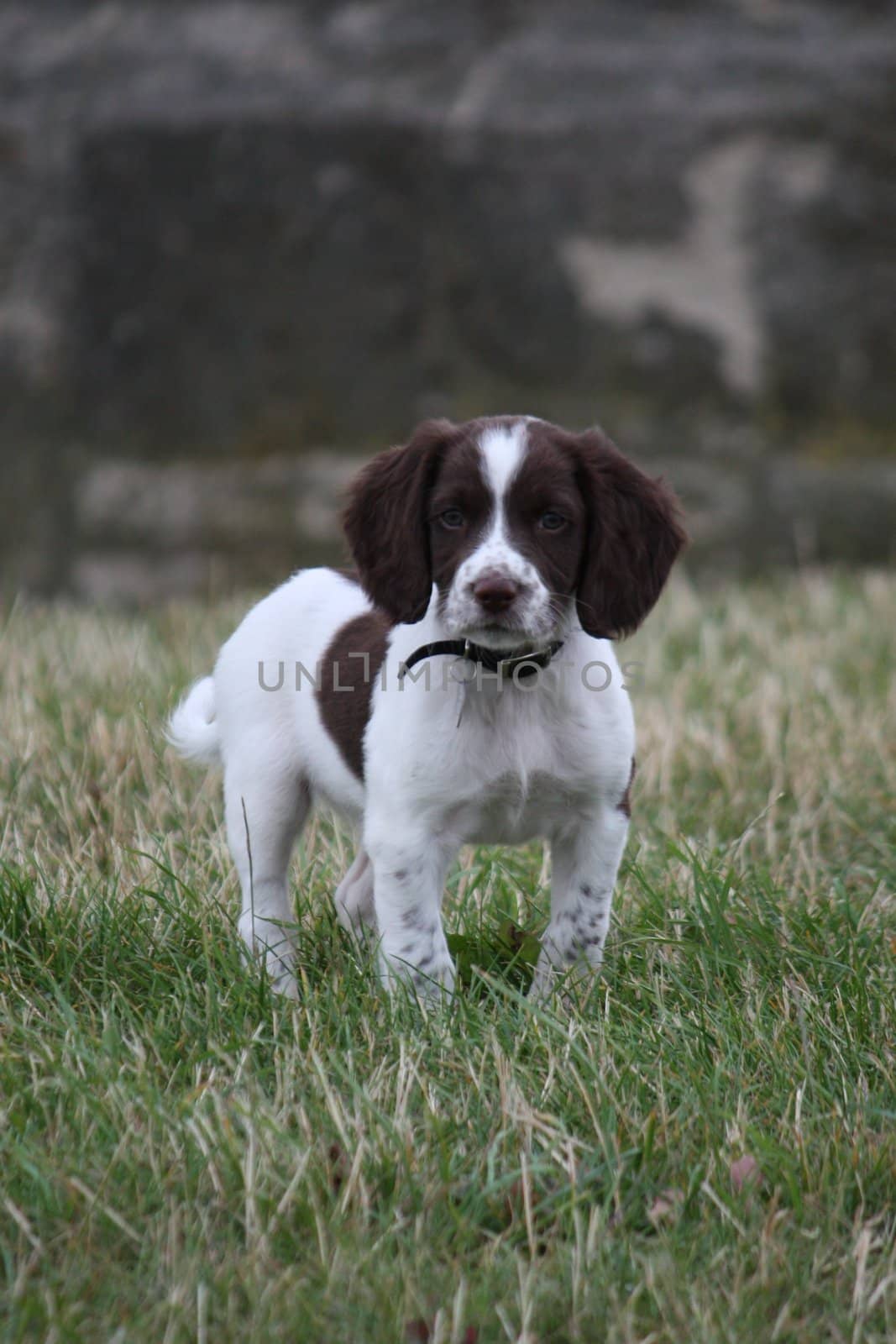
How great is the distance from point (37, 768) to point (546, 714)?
1.62 m

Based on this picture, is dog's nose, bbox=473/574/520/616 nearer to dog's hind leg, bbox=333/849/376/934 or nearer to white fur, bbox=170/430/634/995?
white fur, bbox=170/430/634/995

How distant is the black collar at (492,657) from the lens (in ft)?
9.56

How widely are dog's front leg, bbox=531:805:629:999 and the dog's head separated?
14.8 inches

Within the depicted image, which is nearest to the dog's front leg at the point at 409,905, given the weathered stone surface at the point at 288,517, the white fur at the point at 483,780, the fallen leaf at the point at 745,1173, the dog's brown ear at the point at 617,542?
the white fur at the point at 483,780

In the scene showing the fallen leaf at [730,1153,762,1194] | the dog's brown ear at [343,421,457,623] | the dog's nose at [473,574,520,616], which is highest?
the dog's brown ear at [343,421,457,623]

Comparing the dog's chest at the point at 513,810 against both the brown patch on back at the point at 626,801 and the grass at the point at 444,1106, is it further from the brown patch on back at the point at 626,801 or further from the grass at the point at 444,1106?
the grass at the point at 444,1106

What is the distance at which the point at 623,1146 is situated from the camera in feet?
7.82

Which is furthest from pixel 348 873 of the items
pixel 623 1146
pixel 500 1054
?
pixel 623 1146

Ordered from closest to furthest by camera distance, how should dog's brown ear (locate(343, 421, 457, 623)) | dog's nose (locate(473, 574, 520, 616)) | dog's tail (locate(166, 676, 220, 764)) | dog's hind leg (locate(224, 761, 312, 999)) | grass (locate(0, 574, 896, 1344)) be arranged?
grass (locate(0, 574, 896, 1344)) < dog's nose (locate(473, 574, 520, 616)) < dog's brown ear (locate(343, 421, 457, 623)) < dog's hind leg (locate(224, 761, 312, 999)) < dog's tail (locate(166, 676, 220, 764))

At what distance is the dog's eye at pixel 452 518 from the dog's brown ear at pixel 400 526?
0.06 metres


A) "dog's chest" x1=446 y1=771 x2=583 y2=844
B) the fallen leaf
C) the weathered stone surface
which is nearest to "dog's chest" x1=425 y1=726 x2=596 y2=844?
"dog's chest" x1=446 y1=771 x2=583 y2=844

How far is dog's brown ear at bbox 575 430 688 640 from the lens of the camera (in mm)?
2922

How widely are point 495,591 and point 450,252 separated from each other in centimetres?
517

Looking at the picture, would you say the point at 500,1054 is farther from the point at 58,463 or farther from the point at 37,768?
the point at 58,463
